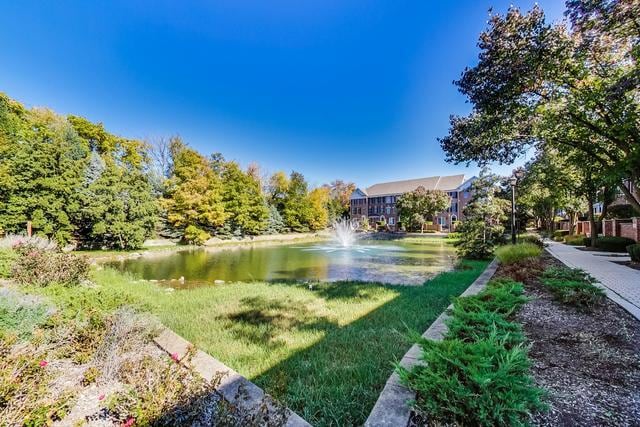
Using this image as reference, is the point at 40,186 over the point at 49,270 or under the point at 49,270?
over

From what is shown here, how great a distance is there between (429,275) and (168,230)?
2161cm

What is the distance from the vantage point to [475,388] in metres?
1.73

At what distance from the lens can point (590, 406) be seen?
185 cm

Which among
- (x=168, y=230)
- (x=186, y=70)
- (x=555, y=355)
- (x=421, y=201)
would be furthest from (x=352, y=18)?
(x=421, y=201)

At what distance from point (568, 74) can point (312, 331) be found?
29.6 feet

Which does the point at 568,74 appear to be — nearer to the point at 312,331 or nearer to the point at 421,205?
the point at 312,331

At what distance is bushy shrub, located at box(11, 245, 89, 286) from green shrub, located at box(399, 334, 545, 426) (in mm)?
6468

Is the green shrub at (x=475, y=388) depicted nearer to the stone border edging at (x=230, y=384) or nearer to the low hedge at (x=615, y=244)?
the stone border edging at (x=230, y=384)

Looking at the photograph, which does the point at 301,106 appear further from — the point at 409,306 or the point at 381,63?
the point at 409,306

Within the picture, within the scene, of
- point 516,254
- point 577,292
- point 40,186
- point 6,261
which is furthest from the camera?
point 40,186

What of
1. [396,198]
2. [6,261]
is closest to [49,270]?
[6,261]

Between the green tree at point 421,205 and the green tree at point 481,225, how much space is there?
22018 millimetres

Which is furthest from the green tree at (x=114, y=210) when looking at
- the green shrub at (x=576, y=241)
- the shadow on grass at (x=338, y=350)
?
the green shrub at (x=576, y=241)

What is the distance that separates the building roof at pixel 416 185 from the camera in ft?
138
